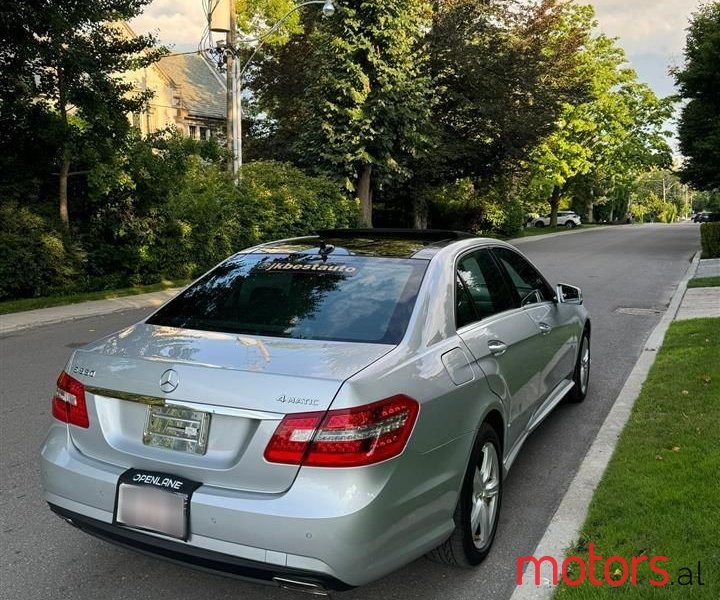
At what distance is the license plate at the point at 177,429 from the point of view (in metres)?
2.55

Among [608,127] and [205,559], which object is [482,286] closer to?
[205,559]

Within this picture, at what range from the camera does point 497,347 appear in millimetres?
3574

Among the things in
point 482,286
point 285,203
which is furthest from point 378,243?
point 285,203

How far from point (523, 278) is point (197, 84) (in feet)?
145

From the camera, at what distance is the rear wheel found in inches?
228

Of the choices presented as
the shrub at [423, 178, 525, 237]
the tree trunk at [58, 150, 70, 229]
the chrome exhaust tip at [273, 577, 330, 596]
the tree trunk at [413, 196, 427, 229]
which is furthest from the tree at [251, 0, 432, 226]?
the chrome exhaust tip at [273, 577, 330, 596]

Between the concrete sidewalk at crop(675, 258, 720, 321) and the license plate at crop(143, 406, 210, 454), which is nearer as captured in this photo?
the license plate at crop(143, 406, 210, 454)

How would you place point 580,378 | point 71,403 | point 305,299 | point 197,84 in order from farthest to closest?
point 197,84, point 580,378, point 305,299, point 71,403

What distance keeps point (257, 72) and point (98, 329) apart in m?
24.7

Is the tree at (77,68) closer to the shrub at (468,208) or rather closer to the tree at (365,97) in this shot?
the tree at (365,97)

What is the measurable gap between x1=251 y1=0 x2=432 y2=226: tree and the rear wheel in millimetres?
17769

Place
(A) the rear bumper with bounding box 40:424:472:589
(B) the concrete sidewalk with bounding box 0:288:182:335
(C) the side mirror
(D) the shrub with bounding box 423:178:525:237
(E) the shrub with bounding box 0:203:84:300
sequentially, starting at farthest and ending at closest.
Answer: (D) the shrub with bounding box 423:178:525:237 < (E) the shrub with bounding box 0:203:84:300 < (B) the concrete sidewalk with bounding box 0:288:182:335 < (C) the side mirror < (A) the rear bumper with bounding box 40:424:472:589

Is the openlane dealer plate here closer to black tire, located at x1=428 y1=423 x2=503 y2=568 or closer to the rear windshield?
the rear windshield

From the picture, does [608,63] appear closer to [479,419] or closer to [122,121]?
[122,121]
